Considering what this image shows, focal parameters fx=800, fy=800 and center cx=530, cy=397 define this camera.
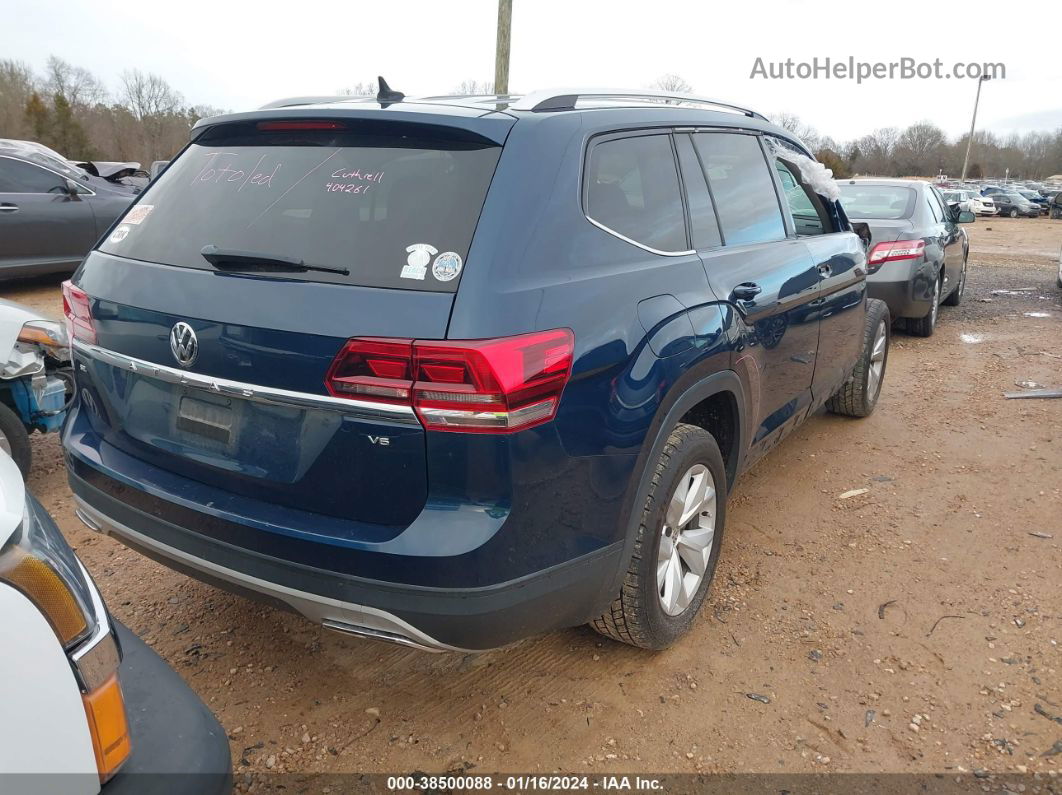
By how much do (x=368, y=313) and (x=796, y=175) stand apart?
9.79ft

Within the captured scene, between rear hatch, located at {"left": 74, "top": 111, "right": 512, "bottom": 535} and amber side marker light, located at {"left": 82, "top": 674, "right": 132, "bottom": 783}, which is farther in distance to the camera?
rear hatch, located at {"left": 74, "top": 111, "right": 512, "bottom": 535}

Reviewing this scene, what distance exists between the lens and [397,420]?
195cm

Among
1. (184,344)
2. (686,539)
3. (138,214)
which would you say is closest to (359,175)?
(184,344)

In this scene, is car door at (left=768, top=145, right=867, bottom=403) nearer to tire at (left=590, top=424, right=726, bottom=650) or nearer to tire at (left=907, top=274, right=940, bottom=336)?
tire at (left=590, top=424, right=726, bottom=650)

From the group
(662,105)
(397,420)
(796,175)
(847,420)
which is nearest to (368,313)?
(397,420)

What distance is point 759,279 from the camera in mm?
3211

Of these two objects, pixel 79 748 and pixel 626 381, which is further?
pixel 626 381

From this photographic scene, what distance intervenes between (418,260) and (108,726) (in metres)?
1.22

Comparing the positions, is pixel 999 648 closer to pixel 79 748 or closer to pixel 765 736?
pixel 765 736

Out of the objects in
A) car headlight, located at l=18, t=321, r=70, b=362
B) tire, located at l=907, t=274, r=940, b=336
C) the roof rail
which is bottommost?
tire, located at l=907, t=274, r=940, b=336

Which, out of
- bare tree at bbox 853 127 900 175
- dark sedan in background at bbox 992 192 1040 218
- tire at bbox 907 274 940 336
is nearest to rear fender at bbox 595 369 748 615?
tire at bbox 907 274 940 336

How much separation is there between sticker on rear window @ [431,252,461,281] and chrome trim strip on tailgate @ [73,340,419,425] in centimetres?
34

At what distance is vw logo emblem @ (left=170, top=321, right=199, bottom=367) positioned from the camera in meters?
2.19

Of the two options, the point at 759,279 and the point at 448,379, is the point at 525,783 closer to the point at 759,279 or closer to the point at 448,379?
the point at 448,379
